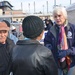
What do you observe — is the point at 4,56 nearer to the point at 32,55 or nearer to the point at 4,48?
the point at 4,48

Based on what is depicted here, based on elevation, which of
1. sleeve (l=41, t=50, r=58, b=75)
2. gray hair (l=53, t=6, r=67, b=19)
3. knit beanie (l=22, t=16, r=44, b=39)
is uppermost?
gray hair (l=53, t=6, r=67, b=19)

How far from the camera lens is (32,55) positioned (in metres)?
2.90

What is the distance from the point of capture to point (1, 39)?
481 cm

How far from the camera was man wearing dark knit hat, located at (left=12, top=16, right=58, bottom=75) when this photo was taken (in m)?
2.88

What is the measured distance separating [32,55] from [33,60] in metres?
0.05

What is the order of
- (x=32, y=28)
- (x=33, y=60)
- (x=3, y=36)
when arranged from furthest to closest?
(x=3, y=36) < (x=32, y=28) < (x=33, y=60)

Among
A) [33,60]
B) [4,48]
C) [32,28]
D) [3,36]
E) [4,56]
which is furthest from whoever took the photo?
[3,36]

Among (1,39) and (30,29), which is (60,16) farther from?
(30,29)

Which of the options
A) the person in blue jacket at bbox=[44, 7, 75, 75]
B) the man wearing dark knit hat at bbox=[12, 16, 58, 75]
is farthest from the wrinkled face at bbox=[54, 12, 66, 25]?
the man wearing dark knit hat at bbox=[12, 16, 58, 75]

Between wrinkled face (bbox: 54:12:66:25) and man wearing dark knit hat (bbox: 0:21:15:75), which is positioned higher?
wrinkled face (bbox: 54:12:66:25)

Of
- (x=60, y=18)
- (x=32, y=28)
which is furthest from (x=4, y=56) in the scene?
(x=32, y=28)

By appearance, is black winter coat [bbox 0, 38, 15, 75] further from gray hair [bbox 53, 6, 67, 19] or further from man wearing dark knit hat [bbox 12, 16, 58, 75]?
man wearing dark knit hat [bbox 12, 16, 58, 75]

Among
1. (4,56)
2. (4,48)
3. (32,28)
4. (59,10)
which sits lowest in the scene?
(4,56)

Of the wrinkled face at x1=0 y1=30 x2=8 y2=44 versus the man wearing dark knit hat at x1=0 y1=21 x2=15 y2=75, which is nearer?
the man wearing dark knit hat at x1=0 y1=21 x2=15 y2=75
